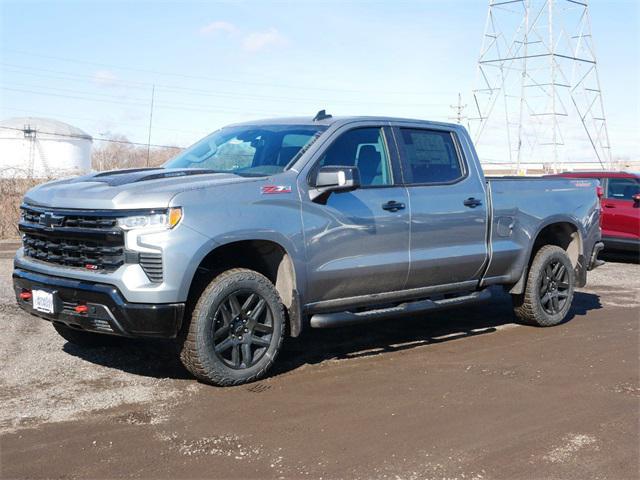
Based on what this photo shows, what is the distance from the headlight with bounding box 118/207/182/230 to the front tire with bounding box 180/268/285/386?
56cm

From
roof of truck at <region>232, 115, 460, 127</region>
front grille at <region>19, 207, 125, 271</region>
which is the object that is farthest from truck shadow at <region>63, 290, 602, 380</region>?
roof of truck at <region>232, 115, 460, 127</region>

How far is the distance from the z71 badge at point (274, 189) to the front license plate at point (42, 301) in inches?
65.6

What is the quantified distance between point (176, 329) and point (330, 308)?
1.44 m

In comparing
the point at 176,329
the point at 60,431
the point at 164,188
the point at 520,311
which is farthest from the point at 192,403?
the point at 520,311

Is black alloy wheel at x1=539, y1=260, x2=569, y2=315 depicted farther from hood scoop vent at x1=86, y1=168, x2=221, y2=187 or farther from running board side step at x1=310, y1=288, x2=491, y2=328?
hood scoop vent at x1=86, y1=168, x2=221, y2=187

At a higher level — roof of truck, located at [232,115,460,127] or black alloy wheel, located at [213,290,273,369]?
roof of truck, located at [232,115,460,127]

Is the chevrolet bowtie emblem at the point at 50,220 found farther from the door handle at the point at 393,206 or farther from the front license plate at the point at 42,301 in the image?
the door handle at the point at 393,206

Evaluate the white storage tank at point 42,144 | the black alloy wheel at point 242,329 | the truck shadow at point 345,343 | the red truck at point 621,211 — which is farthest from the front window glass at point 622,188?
the white storage tank at point 42,144

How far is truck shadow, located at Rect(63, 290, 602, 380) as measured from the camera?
6.39m

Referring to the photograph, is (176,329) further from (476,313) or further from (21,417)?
(476,313)

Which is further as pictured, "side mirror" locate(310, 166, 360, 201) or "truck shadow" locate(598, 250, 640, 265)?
"truck shadow" locate(598, 250, 640, 265)

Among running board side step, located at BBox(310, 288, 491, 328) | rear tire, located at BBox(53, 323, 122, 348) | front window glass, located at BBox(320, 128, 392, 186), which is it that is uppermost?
front window glass, located at BBox(320, 128, 392, 186)

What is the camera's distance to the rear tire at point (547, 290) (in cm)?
818

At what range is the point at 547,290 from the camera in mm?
8375
